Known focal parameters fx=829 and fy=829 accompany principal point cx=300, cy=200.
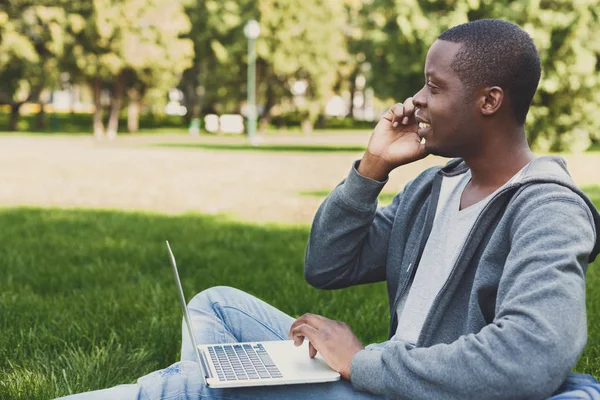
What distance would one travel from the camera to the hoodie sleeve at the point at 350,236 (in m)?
2.65

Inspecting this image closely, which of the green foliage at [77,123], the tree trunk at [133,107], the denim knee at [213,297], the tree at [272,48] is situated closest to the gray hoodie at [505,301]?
the denim knee at [213,297]

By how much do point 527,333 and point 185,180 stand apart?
12836 millimetres

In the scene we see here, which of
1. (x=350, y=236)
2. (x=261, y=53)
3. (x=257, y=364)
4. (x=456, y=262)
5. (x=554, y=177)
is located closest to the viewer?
(x=554, y=177)

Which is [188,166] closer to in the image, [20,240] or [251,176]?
[251,176]

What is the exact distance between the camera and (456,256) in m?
2.30

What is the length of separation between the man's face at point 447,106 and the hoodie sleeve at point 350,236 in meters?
0.30

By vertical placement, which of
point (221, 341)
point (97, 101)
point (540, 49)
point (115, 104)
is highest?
point (540, 49)

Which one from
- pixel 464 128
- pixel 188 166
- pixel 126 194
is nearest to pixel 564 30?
pixel 188 166

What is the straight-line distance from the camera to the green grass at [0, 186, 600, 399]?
393 centimetres

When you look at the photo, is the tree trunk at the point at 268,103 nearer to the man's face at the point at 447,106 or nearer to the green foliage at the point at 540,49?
the green foliage at the point at 540,49

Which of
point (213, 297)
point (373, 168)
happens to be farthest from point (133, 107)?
point (373, 168)

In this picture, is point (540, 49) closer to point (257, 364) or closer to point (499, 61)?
point (499, 61)

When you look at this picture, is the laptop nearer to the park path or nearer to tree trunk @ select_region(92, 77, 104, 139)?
the park path

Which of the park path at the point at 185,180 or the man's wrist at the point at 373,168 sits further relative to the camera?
the park path at the point at 185,180
